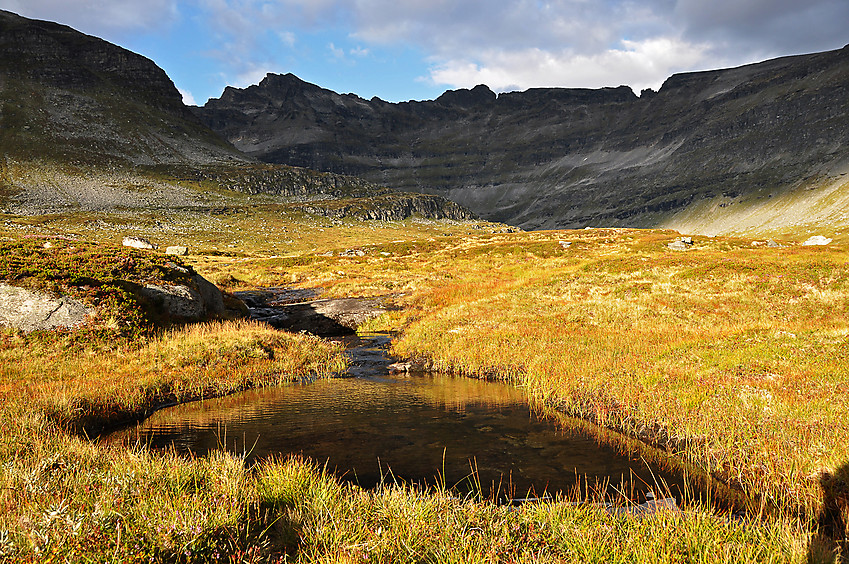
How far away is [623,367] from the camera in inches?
667

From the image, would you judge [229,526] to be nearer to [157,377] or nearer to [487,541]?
[487,541]

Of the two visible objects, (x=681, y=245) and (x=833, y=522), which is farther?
(x=681, y=245)

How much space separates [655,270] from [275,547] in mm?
41057

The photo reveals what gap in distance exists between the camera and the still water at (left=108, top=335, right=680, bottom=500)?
10.4 metres

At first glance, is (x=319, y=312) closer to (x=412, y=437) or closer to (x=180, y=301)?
(x=180, y=301)

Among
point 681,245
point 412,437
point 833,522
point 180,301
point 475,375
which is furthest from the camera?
point 681,245

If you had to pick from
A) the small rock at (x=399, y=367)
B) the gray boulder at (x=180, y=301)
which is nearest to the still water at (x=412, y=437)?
the small rock at (x=399, y=367)

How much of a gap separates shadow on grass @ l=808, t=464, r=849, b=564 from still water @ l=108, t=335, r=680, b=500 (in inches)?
102

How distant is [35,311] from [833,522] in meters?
27.4

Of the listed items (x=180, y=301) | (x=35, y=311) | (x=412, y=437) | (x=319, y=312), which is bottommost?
(x=412, y=437)

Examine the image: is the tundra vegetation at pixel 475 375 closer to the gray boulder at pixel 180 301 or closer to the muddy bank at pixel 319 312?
the gray boulder at pixel 180 301

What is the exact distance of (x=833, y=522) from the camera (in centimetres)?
786

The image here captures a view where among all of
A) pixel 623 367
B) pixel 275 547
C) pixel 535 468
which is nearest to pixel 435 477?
pixel 535 468

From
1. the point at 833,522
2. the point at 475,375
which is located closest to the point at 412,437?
the point at 475,375
